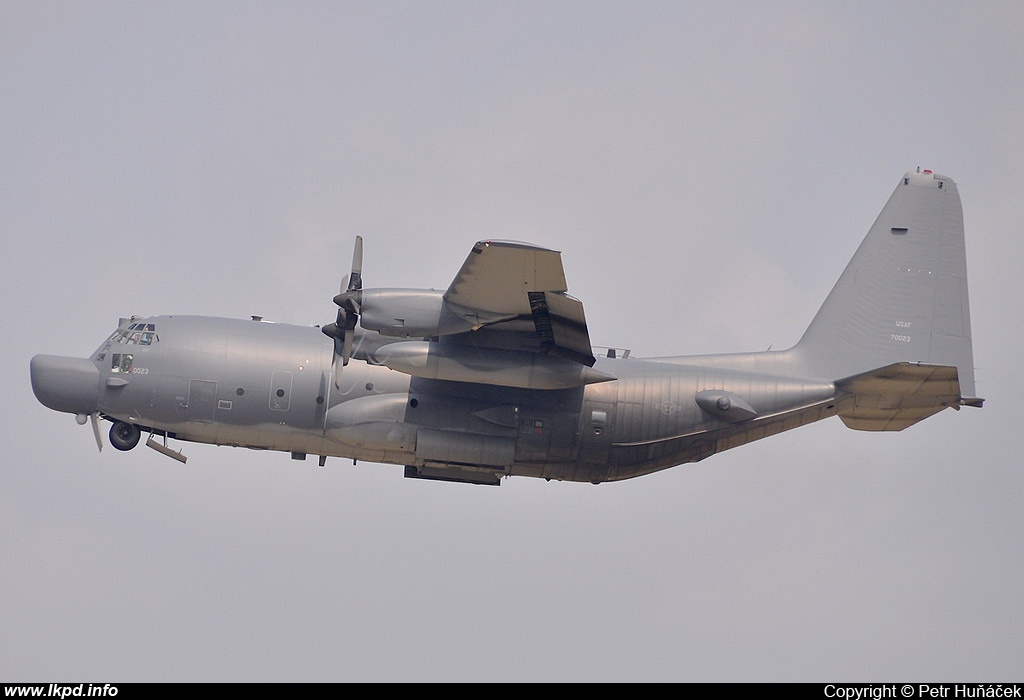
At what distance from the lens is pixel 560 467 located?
2347 centimetres

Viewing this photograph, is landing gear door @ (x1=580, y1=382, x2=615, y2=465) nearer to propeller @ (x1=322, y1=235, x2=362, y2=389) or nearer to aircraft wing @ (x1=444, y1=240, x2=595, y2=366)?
aircraft wing @ (x1=444, y1=240, x2=595, y2=366)

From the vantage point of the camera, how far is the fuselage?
74.8 feet

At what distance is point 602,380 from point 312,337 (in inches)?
203

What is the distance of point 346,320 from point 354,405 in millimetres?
1549

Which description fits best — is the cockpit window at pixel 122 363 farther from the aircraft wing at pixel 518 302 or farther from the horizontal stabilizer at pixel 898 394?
the horizontal stabilizer at pixel 898 394

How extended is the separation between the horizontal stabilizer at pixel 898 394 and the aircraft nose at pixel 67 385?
13.2 m

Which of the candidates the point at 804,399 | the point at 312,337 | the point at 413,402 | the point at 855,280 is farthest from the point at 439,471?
the point at 855,280

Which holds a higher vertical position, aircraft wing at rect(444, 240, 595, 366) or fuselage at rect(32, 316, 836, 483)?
aircraft wing at rect(444, 240, 595, 366)

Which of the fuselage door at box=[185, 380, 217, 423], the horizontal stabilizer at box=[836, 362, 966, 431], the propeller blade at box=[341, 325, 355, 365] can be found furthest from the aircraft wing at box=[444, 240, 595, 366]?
the horizontal stabilizer at box=[836, 362, 966, 431]

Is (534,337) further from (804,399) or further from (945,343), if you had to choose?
(945,343)

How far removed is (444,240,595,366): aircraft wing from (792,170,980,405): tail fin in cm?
542

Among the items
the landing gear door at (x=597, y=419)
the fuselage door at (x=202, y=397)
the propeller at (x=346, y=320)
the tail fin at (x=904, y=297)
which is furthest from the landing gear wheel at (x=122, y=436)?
the tail fin at (x=904, y=297)

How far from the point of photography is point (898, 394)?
24.0 meters

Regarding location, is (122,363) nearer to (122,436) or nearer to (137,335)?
(137,335)
